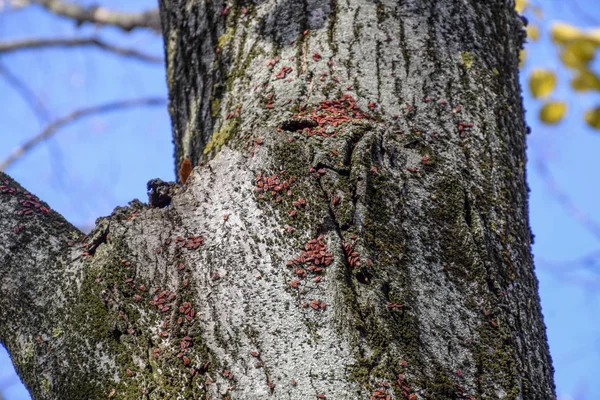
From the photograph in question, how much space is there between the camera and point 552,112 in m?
3.55

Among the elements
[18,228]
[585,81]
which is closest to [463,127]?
[18,228]

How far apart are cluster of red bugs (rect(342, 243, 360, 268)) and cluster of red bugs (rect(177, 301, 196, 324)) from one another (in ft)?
0.92

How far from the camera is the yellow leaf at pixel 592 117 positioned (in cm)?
282

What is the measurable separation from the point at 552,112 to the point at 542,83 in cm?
25

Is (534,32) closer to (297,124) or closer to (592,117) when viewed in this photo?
(592,117)

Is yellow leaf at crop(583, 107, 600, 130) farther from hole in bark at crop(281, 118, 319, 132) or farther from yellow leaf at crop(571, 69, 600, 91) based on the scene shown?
hole in bark at crop(281, 118, 319, 132)

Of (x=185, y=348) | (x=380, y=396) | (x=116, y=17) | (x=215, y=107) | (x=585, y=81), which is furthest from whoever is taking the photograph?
(x=116, y=17)

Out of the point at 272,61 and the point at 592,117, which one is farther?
the point at 592,117

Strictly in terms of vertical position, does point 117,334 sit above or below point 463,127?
below

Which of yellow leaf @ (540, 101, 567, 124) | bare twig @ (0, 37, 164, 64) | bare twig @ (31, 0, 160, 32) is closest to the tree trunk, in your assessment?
bare twig @ (31, 0, 160, 32)

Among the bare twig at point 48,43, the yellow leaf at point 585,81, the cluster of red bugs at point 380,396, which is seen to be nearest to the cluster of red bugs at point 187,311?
the cluster of red bugs at point 380,396

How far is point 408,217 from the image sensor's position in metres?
1.15

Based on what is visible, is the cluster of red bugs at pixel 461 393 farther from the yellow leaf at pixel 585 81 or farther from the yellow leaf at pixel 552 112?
the yellow leaf at pixel 552 112

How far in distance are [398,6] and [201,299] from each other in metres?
0.83
